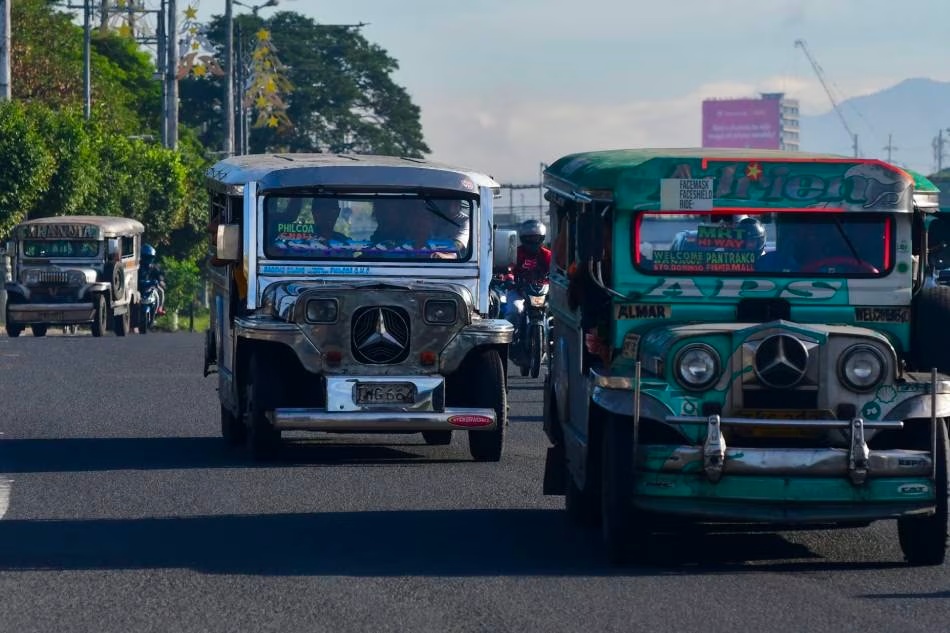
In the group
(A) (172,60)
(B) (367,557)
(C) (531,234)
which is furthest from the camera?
(A) (172,60)

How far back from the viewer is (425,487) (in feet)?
40.7

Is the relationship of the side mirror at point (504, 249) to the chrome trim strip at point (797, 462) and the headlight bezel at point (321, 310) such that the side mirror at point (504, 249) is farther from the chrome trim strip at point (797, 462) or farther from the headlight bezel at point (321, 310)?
the chrome trim strip at point (797, 462)

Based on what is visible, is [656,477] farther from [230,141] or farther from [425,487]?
[230,141]

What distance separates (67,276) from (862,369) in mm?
28351

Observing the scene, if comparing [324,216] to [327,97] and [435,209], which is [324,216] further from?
[327,97]

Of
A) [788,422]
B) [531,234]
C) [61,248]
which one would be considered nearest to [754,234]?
[788,422]

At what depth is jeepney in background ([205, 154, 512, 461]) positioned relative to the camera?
13492 millimetres

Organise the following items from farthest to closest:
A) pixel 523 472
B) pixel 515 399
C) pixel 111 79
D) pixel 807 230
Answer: pixel 111 79, pixel 515 399, pixel 523 472, pixel 807 230

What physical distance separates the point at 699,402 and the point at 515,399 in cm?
1041

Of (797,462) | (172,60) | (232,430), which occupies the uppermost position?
(172,60)

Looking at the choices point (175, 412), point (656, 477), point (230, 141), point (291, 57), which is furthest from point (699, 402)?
point (291, 57)

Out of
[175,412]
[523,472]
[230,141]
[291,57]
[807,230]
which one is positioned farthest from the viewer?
[291,57]

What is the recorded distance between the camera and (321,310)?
44.2 ft

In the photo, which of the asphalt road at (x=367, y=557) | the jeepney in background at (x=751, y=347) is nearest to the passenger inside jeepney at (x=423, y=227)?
the asphalt road at (x=367, y=557)
